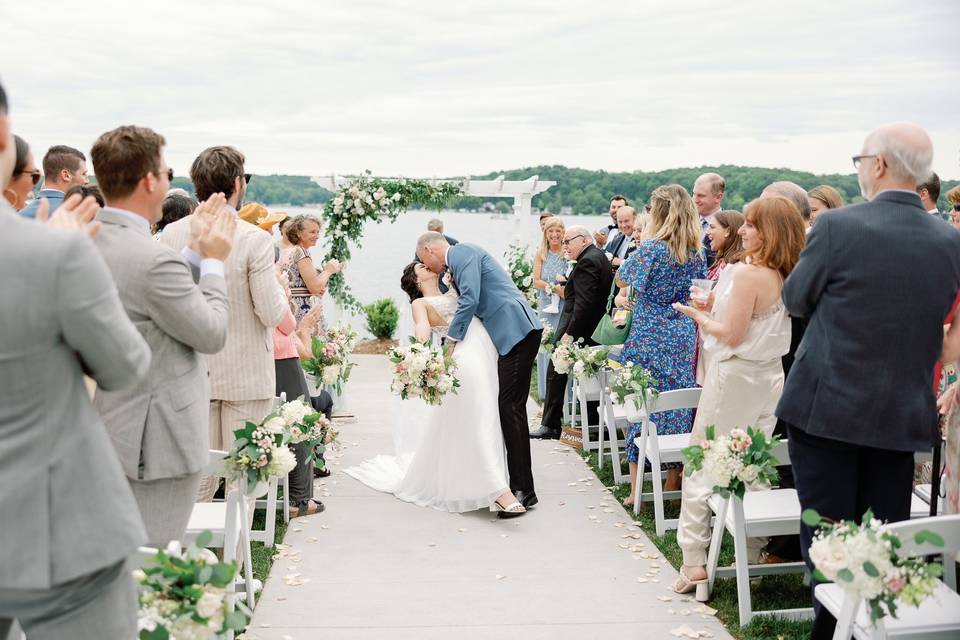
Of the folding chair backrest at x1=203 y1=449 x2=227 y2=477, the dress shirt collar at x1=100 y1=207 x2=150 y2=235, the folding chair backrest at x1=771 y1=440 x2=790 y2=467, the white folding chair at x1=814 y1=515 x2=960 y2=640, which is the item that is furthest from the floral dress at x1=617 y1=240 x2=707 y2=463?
the dress shirt collar at x1=100 y1=207 x2=150 y2=235

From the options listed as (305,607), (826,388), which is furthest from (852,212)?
(305,607)

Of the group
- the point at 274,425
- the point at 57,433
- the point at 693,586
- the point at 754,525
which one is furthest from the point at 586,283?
the point at 57,433

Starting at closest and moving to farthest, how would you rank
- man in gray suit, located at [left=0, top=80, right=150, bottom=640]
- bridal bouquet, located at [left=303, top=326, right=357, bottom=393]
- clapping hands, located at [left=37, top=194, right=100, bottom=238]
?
man in gray suit, located at [left=0, top=80, right=150, bottom=640]
clapping hands, located at [left=37, top=194, right=100, bottom=238]
bridal bouquet, located at [left=303, top=326, right=357, bottom=393]

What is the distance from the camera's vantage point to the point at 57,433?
6.50 ft

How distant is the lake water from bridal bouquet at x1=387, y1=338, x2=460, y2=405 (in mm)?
5212

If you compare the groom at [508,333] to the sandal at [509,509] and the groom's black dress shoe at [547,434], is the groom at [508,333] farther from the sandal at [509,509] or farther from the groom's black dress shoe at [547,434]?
the groom's black dress shoe at [547,434]

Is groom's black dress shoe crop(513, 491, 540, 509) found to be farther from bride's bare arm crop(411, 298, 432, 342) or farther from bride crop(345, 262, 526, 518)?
bride's bare arm crop(411, 298, 432, 342)

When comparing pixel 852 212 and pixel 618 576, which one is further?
pixel 618 576

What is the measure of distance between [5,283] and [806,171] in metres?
8.27

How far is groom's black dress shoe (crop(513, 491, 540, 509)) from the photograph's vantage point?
651 centimetres

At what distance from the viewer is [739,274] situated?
Answer: 4.52 meters

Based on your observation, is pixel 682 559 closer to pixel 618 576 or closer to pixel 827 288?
pixel 618 576

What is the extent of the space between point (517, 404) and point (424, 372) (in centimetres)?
76

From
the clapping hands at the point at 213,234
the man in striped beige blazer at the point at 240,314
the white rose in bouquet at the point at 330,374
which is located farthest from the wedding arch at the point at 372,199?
the clapping hands at the point at 213,234
